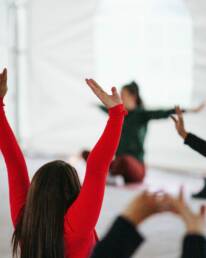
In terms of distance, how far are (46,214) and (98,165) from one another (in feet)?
0.41

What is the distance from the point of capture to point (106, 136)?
0.88 metres

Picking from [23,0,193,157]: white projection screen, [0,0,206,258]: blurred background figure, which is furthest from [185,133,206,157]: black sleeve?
[23,0,193,157]: white projection screen

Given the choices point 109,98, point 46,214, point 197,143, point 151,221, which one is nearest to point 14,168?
point 46,214

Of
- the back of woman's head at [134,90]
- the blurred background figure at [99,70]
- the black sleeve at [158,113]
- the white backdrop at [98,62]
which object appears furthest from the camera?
the white backdrop at [98,62]

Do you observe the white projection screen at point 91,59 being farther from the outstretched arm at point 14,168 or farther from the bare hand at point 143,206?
the bare hand at point 143,206

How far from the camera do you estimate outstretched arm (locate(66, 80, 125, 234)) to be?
88 cm

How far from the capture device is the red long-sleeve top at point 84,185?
2.90 ft

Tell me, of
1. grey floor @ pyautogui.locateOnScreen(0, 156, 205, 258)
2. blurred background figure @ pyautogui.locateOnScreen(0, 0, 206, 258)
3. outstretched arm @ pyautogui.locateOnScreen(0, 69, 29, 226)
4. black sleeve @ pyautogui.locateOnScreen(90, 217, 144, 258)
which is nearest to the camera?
black sleeve @ pyautogui.locateOnScreen(90, 217, 144, 258)

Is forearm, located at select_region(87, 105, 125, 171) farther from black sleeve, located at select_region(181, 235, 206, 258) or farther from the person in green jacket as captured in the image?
the person in green jacket

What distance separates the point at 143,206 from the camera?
570 mm

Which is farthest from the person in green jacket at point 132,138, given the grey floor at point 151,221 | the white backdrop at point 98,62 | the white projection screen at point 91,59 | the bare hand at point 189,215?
the bare hand at point 189,215

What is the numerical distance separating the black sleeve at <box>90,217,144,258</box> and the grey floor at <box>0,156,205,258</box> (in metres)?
1.12

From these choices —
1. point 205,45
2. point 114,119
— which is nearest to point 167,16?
point 205,45

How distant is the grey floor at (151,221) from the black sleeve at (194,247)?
1.12 meters
